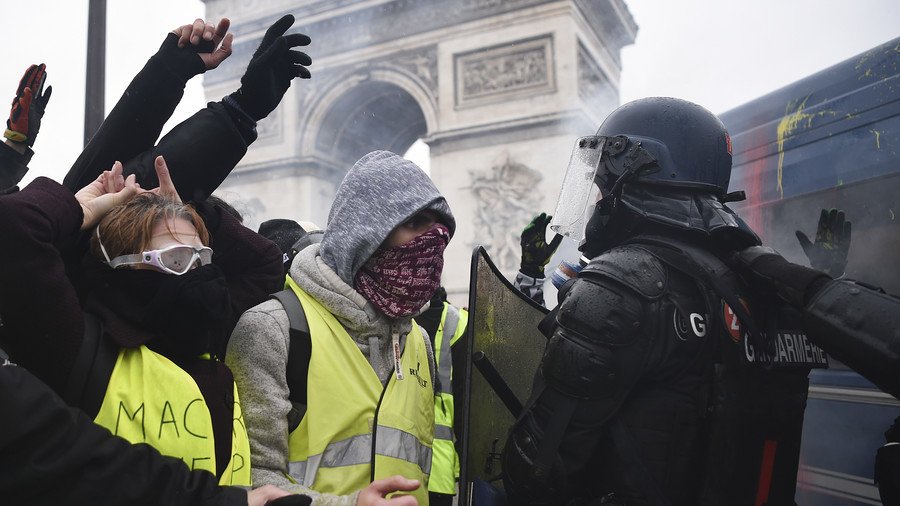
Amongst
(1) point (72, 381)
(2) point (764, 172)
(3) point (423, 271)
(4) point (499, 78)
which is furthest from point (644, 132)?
(4) point (499, 78)

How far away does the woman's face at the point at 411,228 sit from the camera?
1.70 metres

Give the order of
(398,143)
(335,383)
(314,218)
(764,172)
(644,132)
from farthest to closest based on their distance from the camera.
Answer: (398,143)
(314,218)
(764,172)
(644,132)
(335,383)

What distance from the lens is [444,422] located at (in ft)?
7.06

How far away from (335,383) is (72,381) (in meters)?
0.56

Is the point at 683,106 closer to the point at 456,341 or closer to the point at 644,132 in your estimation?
the point at 644,132

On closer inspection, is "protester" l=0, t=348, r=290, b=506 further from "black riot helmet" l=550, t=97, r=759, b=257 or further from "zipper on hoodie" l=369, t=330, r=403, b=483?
"black riot helmet" l=550, t=97, r=759, b=257

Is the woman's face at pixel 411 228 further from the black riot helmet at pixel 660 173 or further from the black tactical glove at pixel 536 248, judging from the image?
the black tactical glove at pixel 536 248

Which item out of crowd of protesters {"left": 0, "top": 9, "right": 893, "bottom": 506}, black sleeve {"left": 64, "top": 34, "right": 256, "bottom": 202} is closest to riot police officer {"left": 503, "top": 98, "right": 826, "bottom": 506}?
crowd of protesters {"left": 0, "top": 9, "right": 893, "bottom": 506}

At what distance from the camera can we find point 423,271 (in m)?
1.71

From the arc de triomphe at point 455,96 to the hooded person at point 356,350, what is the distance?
10.1 metres

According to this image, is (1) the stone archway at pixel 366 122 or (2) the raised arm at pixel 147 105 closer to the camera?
(2) the raised arm at pixel 147 105

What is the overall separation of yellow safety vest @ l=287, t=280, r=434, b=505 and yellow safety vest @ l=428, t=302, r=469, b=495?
0.36 m

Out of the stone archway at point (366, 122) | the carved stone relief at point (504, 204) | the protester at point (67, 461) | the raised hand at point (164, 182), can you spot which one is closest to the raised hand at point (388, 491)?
the protester at point (67, 461)

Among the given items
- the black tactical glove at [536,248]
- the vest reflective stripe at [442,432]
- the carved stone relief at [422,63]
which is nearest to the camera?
the vest reflective stripe at [442,432]
